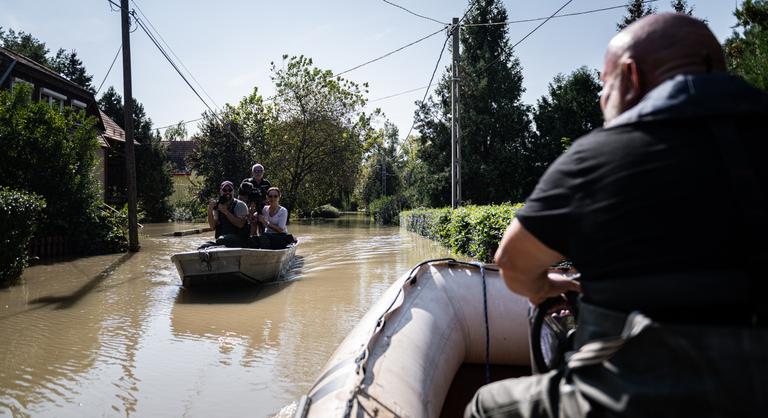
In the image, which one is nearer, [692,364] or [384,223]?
[692,364]

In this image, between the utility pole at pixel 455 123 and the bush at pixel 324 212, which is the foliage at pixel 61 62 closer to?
the bush at pixel 324 212

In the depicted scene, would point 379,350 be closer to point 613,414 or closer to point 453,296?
point 453,296

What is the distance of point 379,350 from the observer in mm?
2740

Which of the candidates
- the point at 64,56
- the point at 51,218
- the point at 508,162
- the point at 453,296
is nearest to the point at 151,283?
the point at 51,218

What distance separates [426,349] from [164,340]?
433 cm

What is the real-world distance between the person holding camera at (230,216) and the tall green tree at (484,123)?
24.1 meters

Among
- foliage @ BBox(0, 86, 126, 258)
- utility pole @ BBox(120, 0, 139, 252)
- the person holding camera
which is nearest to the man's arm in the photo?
the person holding camera

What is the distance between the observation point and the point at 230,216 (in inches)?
353

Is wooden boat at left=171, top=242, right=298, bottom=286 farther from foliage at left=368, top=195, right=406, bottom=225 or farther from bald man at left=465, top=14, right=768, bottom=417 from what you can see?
foliage at left=368, top=195, right=406, bottom=225

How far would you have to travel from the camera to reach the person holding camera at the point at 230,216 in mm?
8938

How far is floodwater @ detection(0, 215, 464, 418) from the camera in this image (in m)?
4.52

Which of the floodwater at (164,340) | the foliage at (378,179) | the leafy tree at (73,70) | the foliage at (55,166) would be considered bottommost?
the floodwater at (164,340)

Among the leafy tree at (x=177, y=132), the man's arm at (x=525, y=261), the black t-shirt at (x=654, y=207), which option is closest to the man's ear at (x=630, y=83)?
the black t-shirt at (x=654, y=207)

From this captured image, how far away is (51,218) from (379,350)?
13.4m
